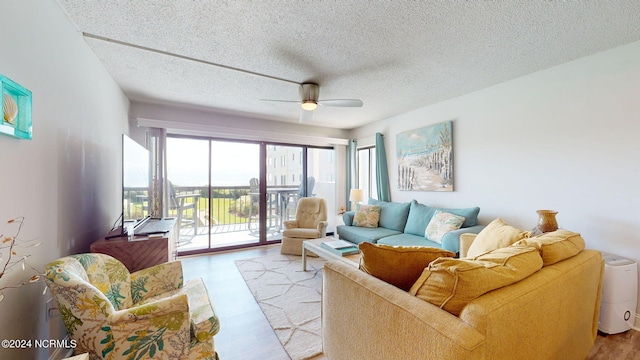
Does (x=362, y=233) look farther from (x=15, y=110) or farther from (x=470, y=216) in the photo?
(x=15, y=110)

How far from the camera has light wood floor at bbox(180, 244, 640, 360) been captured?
1753 mm

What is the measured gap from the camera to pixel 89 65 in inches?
84.5

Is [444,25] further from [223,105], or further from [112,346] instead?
[223,105]

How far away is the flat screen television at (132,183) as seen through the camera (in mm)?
2107

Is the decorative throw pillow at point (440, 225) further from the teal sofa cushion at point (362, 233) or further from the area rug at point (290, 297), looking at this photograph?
the area rug at point (290, 297)

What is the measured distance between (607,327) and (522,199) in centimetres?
126

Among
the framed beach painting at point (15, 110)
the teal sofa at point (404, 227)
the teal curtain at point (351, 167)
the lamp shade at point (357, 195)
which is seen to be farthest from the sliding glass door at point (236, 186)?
the framed beach painting at point (15, 110)

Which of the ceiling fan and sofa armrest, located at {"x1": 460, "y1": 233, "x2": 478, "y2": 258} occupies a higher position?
the ceiling fan

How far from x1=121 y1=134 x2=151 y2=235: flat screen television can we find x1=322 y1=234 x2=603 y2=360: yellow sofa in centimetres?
192

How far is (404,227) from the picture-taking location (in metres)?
3.71

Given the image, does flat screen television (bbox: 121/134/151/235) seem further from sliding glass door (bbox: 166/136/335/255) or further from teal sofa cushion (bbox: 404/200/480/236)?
teal sofa cushion (bbox: 404/200/480/236)

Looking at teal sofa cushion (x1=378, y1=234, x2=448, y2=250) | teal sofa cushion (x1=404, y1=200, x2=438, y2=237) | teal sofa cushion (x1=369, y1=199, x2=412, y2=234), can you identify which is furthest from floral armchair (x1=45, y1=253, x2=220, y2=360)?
teal sofa cushion (x1=369, y1=199, x2=412, y2=234)

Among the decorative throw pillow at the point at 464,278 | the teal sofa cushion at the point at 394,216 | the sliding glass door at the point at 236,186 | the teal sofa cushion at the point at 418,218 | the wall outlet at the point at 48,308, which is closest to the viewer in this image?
the decorative throw pillow at the point at 464,278

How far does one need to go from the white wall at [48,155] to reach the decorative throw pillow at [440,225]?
348cm
